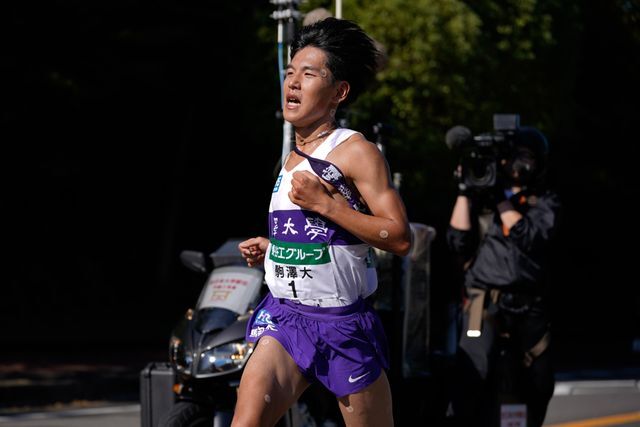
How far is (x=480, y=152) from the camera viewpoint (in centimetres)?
627

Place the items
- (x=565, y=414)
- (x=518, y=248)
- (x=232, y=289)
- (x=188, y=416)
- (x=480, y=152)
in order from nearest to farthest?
1. (x=188, y=416)
2. (x=232, y=289)
3. (x=518, y=248)
4. (x=480, y=152)
5. (x=565, y=414)

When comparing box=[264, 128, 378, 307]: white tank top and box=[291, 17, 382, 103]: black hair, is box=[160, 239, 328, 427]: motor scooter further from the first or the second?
box=[291, 17, 382, 103]: black hair

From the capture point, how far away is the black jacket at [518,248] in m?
6.12

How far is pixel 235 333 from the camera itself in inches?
198

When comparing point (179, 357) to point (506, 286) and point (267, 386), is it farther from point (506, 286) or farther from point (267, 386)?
point (506, 286)

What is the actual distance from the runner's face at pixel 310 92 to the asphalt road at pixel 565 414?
5899 millimetres

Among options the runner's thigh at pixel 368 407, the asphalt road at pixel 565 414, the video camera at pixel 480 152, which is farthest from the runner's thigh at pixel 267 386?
the asphalt road at pixel 565 414

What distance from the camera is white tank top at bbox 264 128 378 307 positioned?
3.78 metres

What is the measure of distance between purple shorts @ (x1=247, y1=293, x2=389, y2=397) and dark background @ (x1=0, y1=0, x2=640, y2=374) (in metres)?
13.0

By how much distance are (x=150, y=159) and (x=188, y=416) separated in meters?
19.7

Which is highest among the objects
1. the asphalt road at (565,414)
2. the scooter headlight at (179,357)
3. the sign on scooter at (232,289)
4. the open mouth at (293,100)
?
the open mouth at (293,100)

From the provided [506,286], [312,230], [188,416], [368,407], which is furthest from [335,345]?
[506,286]

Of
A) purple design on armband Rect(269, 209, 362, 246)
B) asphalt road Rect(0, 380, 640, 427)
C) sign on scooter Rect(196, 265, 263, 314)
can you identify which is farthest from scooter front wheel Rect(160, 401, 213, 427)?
asphalt road Rect(0, 380, 640, 427)

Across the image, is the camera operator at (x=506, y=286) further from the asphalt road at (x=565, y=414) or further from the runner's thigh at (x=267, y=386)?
the asphalt road at (x=565, y=414)
